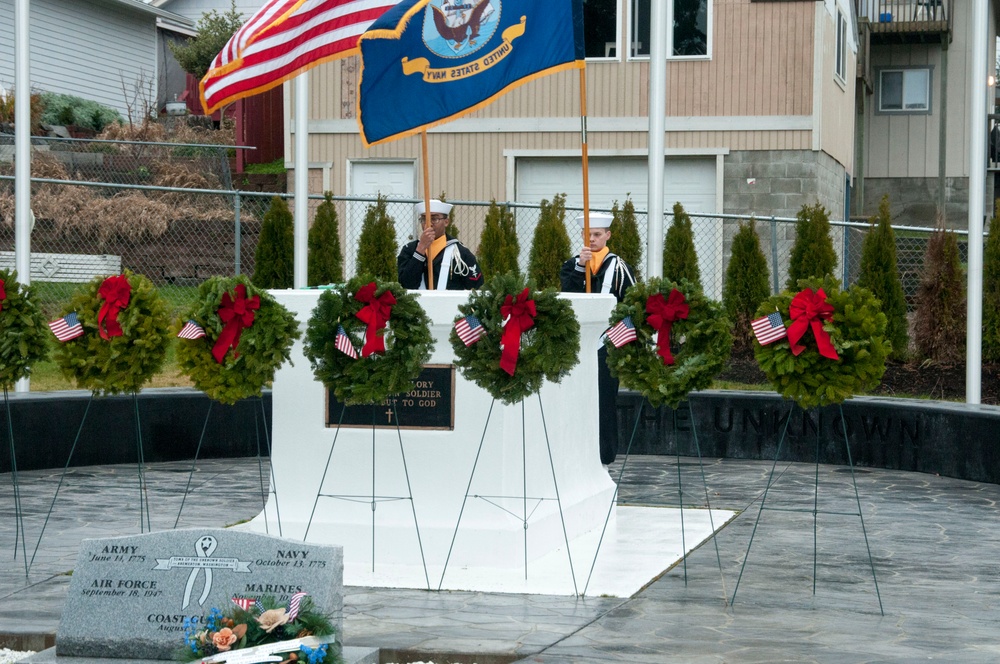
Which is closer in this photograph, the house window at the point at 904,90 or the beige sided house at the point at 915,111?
the beige sided house at the point at 915,111

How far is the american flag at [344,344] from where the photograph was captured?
7.45m

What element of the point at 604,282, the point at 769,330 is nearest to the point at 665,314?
the point at 769,330

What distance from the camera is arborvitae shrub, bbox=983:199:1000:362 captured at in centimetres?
1426

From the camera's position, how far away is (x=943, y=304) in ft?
48.9

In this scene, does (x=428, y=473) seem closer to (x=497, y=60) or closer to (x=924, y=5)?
(x=497, y=60)

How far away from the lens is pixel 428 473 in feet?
27.1

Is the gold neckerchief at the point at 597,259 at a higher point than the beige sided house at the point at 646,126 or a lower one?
lower

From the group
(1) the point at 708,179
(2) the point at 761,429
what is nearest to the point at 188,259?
(1) the point at 708,179

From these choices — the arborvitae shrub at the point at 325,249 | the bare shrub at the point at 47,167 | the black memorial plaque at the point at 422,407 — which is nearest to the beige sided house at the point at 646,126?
the bare shrub at the point at 47,167

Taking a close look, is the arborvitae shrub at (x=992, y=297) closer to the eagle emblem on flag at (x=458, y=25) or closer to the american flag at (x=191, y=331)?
the eagle emblem on flag at (x=458, y=25)

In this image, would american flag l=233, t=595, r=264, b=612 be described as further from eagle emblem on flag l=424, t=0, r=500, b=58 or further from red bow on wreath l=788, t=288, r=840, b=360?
eagle emblem on flag l=424, t=0, r=500, b=58

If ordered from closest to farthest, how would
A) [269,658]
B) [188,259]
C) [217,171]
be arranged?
[269,658]
[188,259]
[217,171]

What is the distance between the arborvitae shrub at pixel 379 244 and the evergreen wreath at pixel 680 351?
9.66 meters

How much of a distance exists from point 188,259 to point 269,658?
16.5 m
